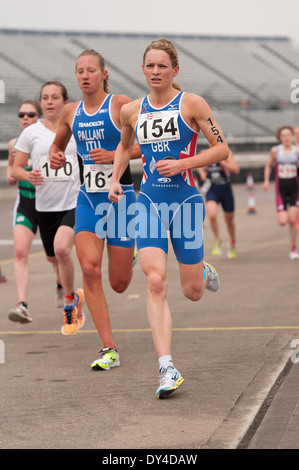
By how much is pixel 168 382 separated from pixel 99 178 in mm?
1877

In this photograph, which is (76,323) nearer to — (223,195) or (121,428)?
(121,428)

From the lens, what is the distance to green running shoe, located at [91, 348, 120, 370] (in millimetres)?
6211

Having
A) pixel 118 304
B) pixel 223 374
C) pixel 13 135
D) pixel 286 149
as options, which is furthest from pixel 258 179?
pixel 223 374

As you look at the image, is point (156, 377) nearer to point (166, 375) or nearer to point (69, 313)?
point (166, 375)

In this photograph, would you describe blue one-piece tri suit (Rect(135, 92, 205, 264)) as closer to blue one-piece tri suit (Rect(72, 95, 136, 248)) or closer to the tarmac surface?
blue one-piece tri suit (Rect(72, 95, 136, 248))

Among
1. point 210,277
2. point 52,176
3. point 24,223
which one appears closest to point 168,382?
point 210,277

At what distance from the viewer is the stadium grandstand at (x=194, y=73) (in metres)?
43.6

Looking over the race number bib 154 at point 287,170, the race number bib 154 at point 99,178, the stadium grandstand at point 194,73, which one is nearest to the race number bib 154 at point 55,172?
the race number bib 154 at point 99,178

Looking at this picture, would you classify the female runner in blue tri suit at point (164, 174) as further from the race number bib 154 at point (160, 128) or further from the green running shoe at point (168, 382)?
the green running shoe at point (168, 382)

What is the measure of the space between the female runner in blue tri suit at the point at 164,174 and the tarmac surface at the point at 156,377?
1.79ft

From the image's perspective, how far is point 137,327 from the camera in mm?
7922

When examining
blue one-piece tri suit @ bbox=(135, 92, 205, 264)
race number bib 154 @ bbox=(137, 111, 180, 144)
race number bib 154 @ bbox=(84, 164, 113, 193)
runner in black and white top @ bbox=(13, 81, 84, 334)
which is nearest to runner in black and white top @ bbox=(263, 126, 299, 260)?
runner in black and white top @ bbox=(13, 81, 84, 334)

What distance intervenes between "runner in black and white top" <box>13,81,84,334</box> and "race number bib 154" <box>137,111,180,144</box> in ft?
6.68
